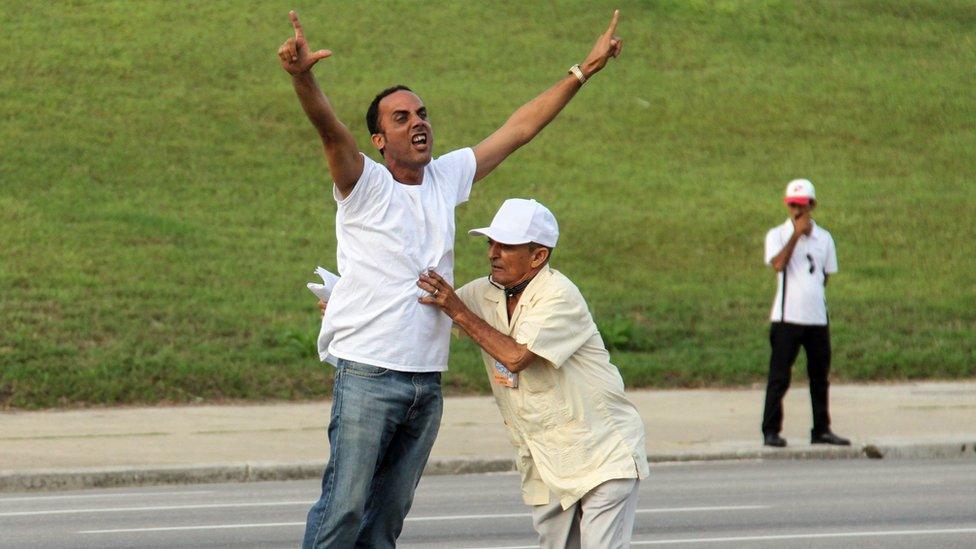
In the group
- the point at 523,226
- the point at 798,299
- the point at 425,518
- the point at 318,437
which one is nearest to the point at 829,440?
the point at 798,299

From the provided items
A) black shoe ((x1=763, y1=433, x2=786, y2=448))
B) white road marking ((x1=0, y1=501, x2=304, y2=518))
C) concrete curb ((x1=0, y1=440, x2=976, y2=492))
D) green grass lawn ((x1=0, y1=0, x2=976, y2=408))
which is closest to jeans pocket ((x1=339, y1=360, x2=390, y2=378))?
white road marking ((x1=0, y1=501, x2=304, y2=518))

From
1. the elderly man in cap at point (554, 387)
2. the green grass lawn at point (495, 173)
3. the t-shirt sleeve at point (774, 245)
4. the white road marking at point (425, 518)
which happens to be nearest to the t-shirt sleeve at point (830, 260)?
the t-shirt sleeve at point (774, 245)

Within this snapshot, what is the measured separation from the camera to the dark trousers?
11.8 metres

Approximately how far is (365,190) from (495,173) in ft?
66.8

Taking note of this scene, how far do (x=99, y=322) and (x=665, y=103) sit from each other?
1618cm

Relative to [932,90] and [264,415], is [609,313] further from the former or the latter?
[932,90]

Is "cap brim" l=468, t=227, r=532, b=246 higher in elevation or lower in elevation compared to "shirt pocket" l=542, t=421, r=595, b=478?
higher

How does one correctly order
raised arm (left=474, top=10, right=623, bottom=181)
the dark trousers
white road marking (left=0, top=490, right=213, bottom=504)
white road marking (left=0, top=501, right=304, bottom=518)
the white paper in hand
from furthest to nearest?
the dark trousers → white road marking (left=0, top=490, right=213, bottom=504) → white road marking (left=0, top=501, right=304, bottom=518) → raised arm (left=474, top=10, right=623, bottom=181) → the white paper in hand

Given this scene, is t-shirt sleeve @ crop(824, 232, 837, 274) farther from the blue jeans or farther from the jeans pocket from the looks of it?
the jeans pocket

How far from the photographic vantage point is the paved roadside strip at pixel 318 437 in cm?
1136

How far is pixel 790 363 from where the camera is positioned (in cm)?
1185

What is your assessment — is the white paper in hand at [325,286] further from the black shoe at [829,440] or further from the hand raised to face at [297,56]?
the black shoe at [829,440]

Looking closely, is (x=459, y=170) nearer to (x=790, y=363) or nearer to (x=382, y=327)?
(x=382, y=327)

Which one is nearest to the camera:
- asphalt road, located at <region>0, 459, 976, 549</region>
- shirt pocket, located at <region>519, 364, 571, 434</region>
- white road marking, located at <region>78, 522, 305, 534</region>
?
shirt pocket, located at <region>519, 364, 571, 434</region>
